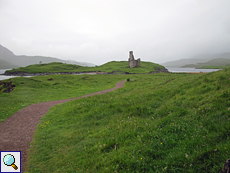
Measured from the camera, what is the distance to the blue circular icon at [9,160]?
20.2ft

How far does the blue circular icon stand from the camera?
6.17 meters

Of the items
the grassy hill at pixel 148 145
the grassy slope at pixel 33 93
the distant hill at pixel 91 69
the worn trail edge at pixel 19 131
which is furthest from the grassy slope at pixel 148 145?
the distant hill at pixel 91 69

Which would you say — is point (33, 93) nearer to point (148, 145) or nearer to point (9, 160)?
point (9, 160)

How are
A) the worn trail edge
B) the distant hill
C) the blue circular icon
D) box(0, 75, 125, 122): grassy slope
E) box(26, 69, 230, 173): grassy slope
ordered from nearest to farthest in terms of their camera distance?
box(26, 69, 230, 173): grassy slope < the blue circular icon < the worn trail edge < box(0, 75, 125, 122): grassy slope < the distant hill

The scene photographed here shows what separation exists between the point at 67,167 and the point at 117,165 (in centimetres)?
281

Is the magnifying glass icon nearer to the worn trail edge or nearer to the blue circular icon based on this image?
the blue circular icon

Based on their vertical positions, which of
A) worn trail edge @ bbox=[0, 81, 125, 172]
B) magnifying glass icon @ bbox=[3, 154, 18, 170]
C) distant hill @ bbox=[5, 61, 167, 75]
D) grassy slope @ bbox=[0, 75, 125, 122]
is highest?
distant hill @ bbox=[5, 61, 167, 75]

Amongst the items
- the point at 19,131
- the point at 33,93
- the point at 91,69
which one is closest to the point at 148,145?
the point at 19,131

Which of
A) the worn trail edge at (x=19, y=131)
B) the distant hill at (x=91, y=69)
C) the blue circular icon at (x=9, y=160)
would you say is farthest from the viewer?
the distant hill at (x=91, y=69)

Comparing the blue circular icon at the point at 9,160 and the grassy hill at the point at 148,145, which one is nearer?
the grassy hill at the point at 148,145

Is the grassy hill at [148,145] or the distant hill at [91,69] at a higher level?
the distant hill at [91,69]

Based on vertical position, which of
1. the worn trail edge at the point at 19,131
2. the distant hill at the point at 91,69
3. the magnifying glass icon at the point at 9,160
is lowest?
the worn trail edge at the point at 19,131

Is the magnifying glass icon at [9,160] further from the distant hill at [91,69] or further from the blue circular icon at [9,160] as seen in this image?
the distant hill at [91,69]

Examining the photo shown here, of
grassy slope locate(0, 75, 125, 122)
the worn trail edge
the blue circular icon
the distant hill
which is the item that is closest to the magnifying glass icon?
the blue circular icon
